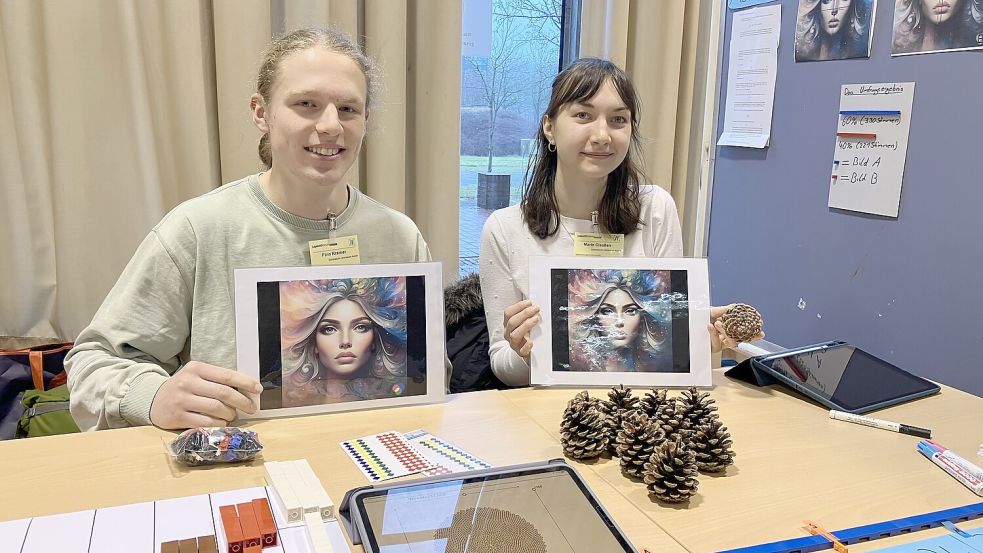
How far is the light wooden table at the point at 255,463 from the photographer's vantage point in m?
0.99

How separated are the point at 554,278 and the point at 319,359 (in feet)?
1.73

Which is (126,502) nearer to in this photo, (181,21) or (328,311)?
(328,311)

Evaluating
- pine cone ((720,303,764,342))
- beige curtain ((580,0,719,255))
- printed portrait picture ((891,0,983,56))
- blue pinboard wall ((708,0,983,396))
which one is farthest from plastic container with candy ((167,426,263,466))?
beige curtain ((580,0,719,255))

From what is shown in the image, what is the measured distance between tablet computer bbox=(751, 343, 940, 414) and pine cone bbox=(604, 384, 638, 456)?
449 millimetres

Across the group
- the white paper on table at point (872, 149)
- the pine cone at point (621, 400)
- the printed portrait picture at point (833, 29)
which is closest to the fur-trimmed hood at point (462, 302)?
the pine cone at point (621, 400)

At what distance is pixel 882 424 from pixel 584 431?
1.98 ft

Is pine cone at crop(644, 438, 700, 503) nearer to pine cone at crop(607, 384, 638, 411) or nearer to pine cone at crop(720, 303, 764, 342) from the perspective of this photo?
pine cone at crop(607, 384, 638, 411)

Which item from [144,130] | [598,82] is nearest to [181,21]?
[144,130]

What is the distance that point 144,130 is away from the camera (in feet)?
7.25

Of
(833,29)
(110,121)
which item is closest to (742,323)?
(833,29)

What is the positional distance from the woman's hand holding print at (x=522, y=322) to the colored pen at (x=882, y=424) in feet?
2.03

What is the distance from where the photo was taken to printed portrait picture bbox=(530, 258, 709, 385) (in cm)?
147

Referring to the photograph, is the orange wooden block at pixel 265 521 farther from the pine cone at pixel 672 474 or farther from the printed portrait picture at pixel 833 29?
the printed portrait picture at pixel 833 29

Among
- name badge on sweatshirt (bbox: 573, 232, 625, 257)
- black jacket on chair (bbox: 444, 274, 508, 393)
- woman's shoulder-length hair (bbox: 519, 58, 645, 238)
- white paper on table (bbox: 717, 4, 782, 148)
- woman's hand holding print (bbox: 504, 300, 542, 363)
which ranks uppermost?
white paper on table (bbox: 717, 4, 782, 148)
